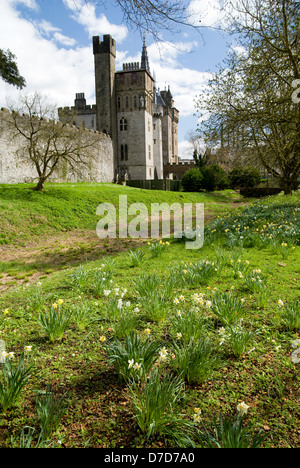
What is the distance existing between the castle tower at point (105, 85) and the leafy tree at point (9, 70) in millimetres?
27970

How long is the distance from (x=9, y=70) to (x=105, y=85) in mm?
29970

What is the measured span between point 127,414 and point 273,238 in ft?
18.1

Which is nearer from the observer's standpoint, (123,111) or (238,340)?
(238,340)

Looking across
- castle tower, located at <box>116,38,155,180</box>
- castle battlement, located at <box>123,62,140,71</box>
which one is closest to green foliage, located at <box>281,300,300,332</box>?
castle tower, located at <box>116,38,155,180</box>

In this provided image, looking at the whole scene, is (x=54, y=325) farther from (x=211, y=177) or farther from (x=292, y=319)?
(x=211, y=177)

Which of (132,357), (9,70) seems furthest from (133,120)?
(132,357)

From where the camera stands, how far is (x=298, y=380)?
7.43ft

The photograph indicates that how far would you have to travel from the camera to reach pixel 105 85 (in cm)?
4253

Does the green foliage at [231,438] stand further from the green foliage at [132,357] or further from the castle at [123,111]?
the castle at [123,111]

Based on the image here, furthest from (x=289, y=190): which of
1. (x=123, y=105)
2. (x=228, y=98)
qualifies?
(x=123, y=105)

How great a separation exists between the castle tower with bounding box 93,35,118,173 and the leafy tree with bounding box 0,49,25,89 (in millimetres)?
27970

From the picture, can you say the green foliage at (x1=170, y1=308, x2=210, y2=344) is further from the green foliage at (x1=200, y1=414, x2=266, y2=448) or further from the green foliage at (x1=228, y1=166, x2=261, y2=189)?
the green foliage at (x1=228, y1=166, x2=261, y2=189)

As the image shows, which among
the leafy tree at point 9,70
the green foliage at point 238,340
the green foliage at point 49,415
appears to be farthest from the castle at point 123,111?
the green foliage at point 49,415
